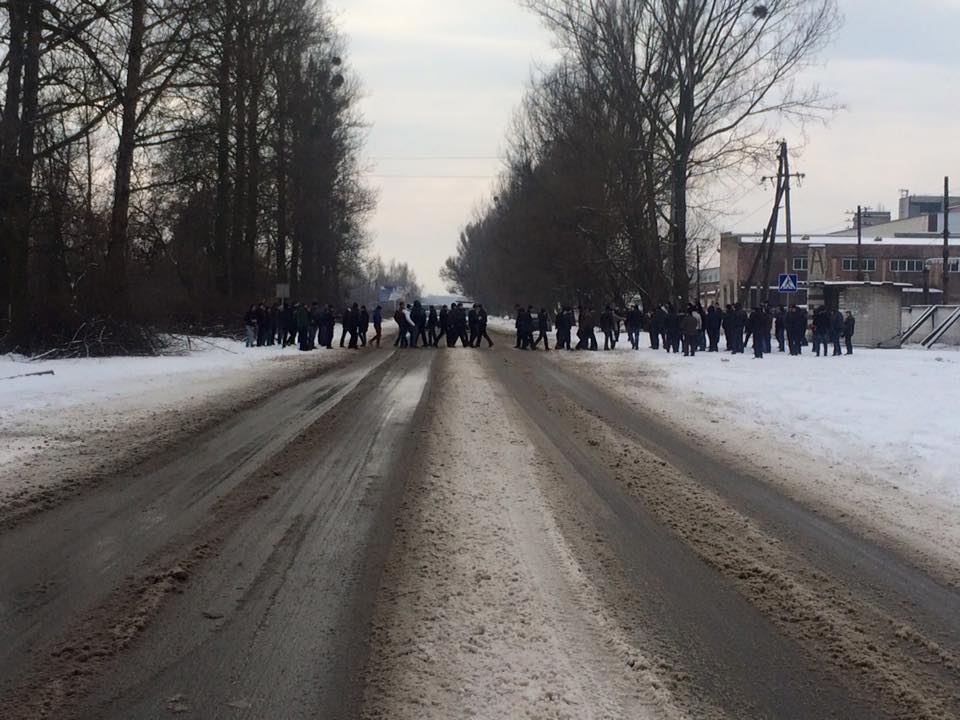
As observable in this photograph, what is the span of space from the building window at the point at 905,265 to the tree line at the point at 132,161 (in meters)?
67.0

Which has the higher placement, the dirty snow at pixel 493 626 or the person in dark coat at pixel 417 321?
the person in dark coat at pixel 417 321

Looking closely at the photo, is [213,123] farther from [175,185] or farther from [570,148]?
[570,148]

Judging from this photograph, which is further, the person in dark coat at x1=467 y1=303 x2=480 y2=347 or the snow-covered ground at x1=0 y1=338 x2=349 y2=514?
the person in dark coat at x1=467 y1=303 x2=480 y2=347

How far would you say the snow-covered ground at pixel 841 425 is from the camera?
7652 mm

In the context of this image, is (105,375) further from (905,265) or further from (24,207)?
(905,265)

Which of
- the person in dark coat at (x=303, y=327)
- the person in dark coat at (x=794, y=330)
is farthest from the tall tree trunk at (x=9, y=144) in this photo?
the person in dark coat at (x=794, y=330)

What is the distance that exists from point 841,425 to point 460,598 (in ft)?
28.3

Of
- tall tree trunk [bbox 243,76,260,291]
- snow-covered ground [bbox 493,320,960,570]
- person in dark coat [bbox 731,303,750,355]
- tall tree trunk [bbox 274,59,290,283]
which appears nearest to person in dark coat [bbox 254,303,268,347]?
tall tree trunk [bbox 243,76,260,291]

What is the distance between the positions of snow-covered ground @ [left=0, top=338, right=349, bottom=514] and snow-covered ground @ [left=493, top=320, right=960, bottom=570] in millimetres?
6803

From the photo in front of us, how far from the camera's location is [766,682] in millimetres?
4098

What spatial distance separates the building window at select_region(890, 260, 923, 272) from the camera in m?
85.9

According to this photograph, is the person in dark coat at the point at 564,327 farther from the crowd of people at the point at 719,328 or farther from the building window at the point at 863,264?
the building window at the point at 863,264

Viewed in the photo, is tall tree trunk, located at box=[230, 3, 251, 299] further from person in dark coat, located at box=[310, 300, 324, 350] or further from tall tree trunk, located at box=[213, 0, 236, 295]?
person in dark coat, located at box=[310, 300, 324, 350]

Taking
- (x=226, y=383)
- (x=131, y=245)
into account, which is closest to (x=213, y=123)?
(x=131, y=245)
